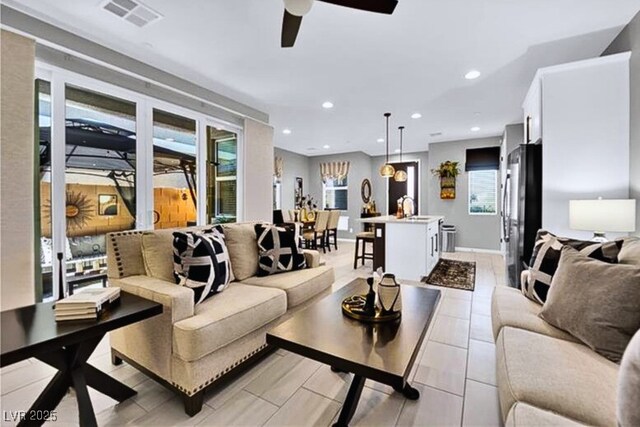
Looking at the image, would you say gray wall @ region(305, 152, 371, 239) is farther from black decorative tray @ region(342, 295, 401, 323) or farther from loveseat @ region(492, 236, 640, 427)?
loveseat @ region(492, 236, 640, 427)

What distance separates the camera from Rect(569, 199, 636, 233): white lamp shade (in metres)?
2.35

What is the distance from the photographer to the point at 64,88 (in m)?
2.76

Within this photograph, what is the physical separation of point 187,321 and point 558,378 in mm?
1785

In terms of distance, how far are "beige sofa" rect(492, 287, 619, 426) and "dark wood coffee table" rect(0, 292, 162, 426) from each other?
1.71 m

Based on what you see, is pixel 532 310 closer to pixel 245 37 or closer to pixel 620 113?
pixel 620 113

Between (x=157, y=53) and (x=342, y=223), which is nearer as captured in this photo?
(x=157, y=53)

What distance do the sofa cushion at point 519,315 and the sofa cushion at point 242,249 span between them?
195cm

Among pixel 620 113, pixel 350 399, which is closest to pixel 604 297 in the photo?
pixel 350 399

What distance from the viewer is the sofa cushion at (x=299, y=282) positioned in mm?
2395

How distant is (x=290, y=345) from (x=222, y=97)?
394 cm

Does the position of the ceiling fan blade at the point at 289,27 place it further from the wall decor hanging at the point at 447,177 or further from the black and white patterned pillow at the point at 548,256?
the wall decor hanging at the point at 447,177

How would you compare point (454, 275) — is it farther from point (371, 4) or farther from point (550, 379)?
point (371, 4)

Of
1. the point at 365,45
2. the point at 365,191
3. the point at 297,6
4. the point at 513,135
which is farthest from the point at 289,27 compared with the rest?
the point at 365,191

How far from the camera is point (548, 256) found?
1.98 metres
